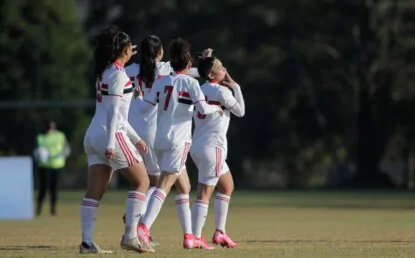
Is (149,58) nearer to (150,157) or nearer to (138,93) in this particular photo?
(138,93)

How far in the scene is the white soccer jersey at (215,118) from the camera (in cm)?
1570

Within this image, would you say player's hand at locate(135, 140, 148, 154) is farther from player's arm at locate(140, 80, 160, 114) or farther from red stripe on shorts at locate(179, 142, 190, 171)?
player's arm at locate(140, 80, 160, 114)

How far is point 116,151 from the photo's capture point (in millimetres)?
14172

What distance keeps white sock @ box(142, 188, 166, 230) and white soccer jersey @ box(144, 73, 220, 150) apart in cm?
52

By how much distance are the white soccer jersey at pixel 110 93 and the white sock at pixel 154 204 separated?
3.34ft

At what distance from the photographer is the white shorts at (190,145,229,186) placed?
51.7 feet

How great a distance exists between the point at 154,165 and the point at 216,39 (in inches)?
1733

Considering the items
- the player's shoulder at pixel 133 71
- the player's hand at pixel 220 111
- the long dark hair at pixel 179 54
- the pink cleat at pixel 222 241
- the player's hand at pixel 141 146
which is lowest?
the pink cleat at pixel 222 241

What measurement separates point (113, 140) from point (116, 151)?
0.18 meters

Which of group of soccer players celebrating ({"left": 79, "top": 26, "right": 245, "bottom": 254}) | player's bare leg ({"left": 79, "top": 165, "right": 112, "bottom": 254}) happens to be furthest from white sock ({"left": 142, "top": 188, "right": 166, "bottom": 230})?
player's bare leg ({"left": 79, "top": 165, "right": 112, "bottom": 254})

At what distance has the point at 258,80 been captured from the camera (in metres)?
58.3

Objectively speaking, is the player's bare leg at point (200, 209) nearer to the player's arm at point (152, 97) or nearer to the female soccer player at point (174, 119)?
the female soccer player at point (174, 119)

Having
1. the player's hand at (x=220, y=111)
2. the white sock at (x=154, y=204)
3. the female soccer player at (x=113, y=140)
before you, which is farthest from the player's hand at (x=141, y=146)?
the player's hand at (x=220, y=111)

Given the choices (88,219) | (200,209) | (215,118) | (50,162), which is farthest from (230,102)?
(50,162)
